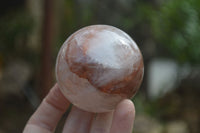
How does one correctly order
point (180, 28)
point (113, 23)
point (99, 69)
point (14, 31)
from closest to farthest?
point (99, 69) → point (180, 28) → point (14, 31) → point (113, 23)

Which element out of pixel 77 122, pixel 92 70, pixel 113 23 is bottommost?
pixel 113 23

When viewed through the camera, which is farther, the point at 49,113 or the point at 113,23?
the point at 113,23

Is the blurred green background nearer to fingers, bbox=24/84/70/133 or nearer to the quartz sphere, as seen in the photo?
fingers, bbox=24/84/70/133

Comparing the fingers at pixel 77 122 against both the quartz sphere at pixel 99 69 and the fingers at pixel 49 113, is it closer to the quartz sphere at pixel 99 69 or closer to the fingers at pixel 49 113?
the fingers at pixel 49 113

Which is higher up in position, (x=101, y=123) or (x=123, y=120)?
(x=123, y=120)

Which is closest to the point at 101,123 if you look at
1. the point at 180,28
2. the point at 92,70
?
the point at 92,70

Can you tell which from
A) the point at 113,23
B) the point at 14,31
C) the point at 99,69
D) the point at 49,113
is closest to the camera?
the point at 99,69

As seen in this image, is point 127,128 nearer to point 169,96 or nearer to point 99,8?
point 169,96

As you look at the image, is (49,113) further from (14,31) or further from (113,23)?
(113,23)
